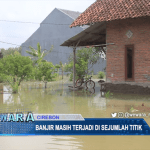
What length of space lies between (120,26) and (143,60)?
2.40 metres

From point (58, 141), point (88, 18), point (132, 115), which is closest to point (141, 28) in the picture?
A: point (88, 18)

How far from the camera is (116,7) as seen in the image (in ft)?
42.1

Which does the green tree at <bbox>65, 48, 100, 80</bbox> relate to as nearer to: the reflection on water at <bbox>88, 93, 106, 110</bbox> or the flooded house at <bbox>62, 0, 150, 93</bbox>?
the flooded house at <bbox>62, 0, 150, 93</bbox>

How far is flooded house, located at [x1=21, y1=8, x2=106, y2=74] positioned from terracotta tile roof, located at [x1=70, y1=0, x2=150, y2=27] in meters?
15.7

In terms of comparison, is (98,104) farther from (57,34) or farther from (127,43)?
(57,34)

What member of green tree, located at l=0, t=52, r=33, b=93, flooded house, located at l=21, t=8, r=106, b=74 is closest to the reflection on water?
green tree, located at l=0, t=52, r=33, b=93

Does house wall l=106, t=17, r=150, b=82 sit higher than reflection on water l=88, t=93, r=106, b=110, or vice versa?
house wall l=106, t=17, r=150, b=82

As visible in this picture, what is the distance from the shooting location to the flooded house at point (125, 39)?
40.2 feet

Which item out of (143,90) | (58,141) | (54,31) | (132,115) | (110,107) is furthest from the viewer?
(54,31)

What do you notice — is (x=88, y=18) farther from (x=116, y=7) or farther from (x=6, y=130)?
(x=6, y=130)

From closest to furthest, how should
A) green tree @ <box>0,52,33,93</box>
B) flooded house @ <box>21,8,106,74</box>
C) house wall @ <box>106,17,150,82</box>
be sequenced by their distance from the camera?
1. house wall @ <box>106,17,150,82</box>
2. green tree @ <box>0,52,33,93</box>
3. flooded house @ <box>21,8,106,74</box>

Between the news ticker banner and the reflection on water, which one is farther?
the reflection on water

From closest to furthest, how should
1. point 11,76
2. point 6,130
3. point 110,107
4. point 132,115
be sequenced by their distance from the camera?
point 6,130, point 132,115, point 110,107, point 11,76

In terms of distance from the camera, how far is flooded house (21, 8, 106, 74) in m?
29.9
